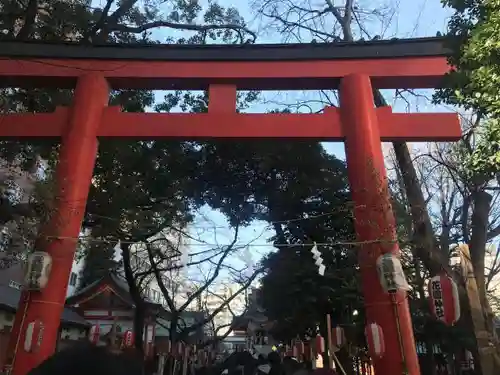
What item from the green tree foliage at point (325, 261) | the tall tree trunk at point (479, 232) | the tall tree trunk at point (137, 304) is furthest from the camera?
the tall tree trunk at point (137, 304)

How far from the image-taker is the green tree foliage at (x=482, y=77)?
4930 mm

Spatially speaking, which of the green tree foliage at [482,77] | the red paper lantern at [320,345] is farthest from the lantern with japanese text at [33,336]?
the red paper lantern at [320,345]

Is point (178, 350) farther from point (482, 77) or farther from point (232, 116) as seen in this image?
point (482, 77)

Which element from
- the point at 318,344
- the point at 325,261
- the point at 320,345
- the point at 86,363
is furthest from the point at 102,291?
the point at 86,363

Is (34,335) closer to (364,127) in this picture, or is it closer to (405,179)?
(364,127)

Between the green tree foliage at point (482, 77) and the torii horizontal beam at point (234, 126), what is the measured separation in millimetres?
2495

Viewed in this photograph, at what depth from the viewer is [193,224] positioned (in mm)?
15617

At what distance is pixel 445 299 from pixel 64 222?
6.46m

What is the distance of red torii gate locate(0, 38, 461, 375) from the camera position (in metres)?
7.15

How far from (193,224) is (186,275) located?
9.66m

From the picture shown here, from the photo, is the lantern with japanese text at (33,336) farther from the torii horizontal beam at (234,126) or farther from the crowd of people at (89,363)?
the crowd of people at (89,363)

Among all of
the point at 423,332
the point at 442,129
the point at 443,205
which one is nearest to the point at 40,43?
the point at 442,129

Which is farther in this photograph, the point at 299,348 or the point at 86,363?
the point at 299,348

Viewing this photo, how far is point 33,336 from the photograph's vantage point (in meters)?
6.64
